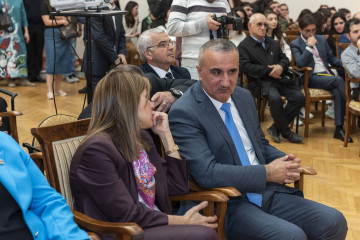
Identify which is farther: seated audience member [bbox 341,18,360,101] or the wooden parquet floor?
seated audience member [bbox 341,18,360,101]

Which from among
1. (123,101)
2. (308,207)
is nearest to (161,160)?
(123,101)

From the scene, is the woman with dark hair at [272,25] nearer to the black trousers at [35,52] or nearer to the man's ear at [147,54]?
the man's ear at [147,54]

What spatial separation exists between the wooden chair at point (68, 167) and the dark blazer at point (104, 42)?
97.6 inches

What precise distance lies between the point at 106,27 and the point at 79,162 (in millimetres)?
2938

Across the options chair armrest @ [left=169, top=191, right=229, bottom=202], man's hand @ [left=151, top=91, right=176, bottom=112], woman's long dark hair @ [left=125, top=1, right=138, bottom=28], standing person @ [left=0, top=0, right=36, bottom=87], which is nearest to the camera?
chair armrest @ [left=169, top=191, right=229, bottom=202]

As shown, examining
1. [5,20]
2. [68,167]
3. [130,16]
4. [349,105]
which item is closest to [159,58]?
[68,167]

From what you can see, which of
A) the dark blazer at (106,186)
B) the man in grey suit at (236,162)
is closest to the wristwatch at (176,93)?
the man in grey suit at (236,162)

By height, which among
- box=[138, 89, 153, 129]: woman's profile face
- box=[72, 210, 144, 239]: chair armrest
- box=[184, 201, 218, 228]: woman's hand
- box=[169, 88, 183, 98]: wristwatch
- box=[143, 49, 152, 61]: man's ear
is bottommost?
box=[184, 201, 218, 228]: woman's hand

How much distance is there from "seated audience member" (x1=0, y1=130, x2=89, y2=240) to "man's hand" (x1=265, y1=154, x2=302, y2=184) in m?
0.99

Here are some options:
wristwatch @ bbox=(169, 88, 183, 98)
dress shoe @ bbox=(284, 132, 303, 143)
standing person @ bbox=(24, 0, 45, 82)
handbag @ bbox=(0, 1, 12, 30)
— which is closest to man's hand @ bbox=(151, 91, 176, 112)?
wristwatch @ bbox=(169, 88, 183, 98)

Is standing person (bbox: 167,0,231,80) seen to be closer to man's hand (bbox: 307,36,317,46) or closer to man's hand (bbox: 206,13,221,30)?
man's hand (bbox: 206,13,221,30)

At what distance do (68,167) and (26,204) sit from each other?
46 cm

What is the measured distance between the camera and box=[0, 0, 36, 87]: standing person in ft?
22.5

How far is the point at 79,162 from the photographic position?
194 centimetres
